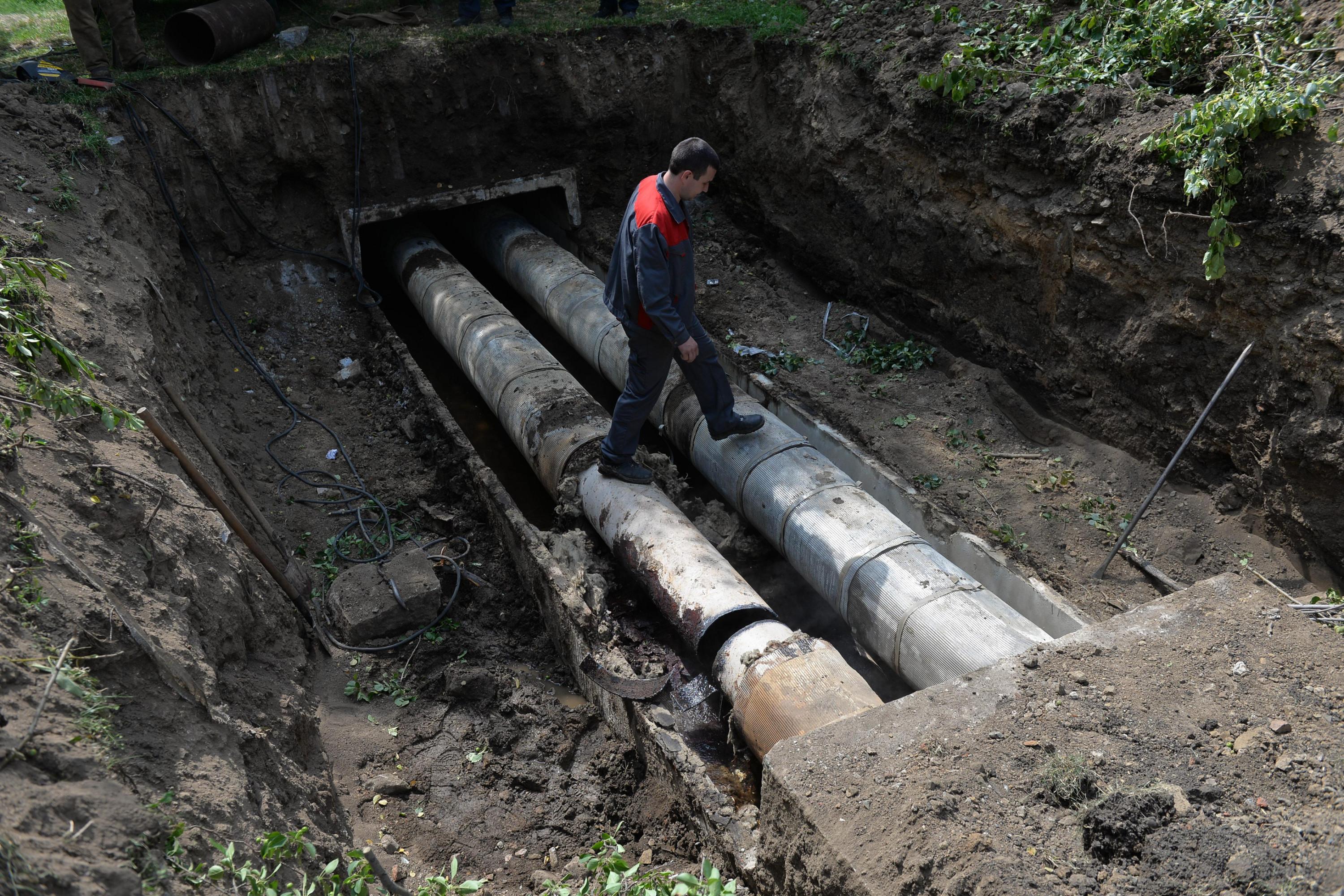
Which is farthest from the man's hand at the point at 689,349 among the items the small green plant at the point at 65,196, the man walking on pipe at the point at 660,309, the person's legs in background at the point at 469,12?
the person's legs in background at the point at 469,12

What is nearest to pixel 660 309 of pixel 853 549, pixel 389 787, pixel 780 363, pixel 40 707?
pixel 853 549

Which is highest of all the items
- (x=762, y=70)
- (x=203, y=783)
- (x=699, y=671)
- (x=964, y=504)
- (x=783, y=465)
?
(x=762, y=70)

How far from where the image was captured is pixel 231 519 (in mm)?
4539

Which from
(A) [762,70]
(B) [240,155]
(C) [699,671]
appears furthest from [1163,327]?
(B) [240,155]

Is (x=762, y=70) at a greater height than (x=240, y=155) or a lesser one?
greater

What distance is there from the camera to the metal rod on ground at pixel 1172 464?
4.82 meters

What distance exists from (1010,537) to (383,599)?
3.88 metres

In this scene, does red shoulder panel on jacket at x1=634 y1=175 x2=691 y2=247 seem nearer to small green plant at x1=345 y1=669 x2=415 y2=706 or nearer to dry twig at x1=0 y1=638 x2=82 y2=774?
small green plant at x1=345 y1=669 x2=415 y2=706

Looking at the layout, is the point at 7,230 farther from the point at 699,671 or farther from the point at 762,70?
the point at 762,70

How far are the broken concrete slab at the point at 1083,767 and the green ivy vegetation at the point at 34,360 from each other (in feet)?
10.1

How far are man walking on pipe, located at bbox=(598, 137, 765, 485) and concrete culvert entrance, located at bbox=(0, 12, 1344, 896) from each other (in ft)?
1.04

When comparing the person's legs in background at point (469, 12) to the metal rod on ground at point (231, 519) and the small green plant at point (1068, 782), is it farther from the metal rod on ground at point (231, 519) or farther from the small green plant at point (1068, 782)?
the small green plant at point (1068, 782)

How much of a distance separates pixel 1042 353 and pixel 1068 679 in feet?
11.4

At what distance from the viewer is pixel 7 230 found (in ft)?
16.1
